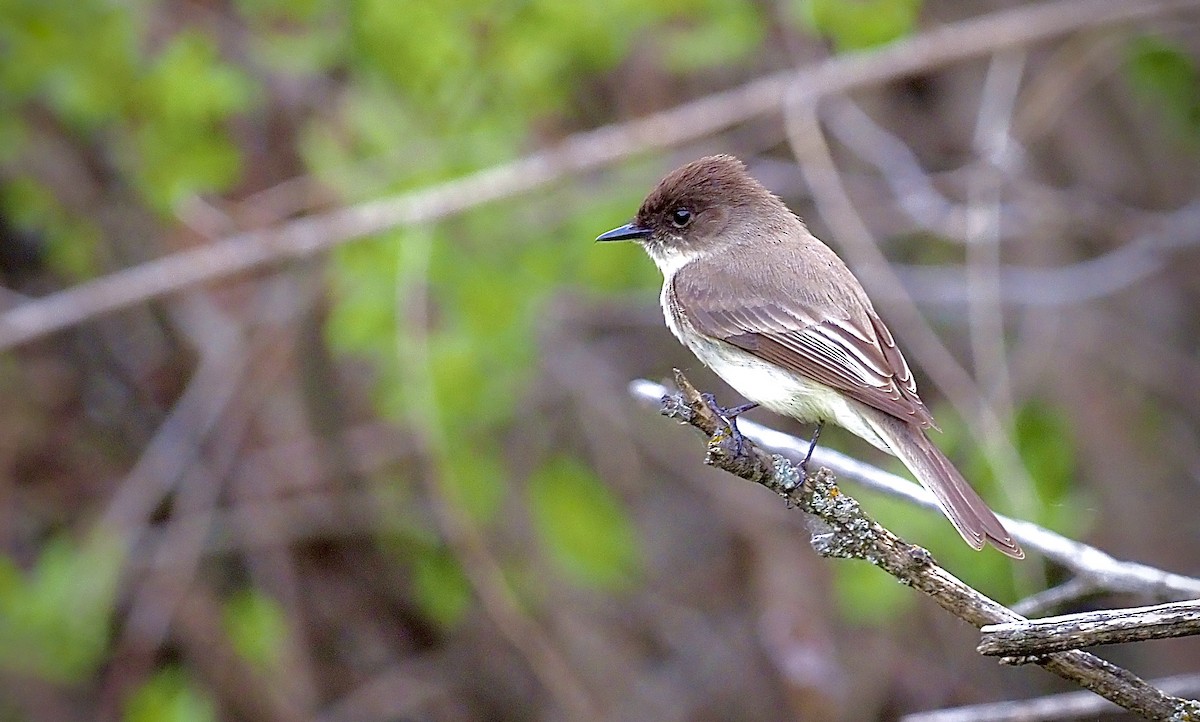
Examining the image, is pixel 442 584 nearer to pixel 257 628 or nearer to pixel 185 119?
pixel 257 628

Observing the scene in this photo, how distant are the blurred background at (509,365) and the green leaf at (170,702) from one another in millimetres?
27

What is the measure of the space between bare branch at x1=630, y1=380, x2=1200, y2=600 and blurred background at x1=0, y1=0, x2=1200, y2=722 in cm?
210

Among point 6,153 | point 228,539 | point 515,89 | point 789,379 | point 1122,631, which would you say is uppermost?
point 6,153

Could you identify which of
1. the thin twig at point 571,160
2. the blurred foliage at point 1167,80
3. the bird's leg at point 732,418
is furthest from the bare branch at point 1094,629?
the blurred foliage at point 1167,80

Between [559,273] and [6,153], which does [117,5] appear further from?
[559,273]

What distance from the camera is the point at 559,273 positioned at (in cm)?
602

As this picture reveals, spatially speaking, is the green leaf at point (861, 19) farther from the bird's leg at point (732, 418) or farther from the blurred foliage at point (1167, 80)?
the bird's leg at point (732, 418)

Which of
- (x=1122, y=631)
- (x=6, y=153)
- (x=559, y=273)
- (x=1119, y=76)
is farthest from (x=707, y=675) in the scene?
(x=1122, y=631)

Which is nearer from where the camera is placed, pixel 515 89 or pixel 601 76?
pixel 515 89

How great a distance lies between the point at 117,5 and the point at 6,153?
88cm

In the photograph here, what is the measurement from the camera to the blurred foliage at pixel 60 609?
6.03 metres

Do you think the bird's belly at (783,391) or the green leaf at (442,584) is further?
the green leaf at (442,584)

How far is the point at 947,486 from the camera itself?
313 centimetres

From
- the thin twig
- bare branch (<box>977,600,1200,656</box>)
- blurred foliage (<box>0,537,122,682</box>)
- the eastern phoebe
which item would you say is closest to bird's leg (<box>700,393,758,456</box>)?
the eastern phoebe
